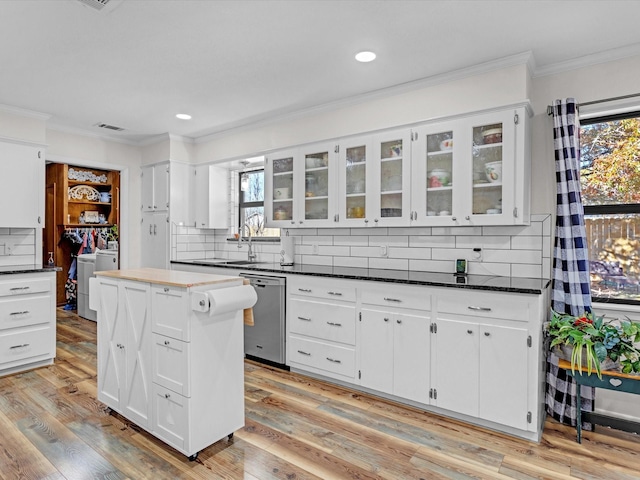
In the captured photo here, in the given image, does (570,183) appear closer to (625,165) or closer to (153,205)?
(625,165)

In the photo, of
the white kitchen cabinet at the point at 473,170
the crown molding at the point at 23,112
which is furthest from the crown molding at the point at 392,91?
the crown molding at the point at 23,112

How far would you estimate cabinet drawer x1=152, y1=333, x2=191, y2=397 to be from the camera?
7.10ft

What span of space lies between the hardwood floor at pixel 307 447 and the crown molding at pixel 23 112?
8.89 ft

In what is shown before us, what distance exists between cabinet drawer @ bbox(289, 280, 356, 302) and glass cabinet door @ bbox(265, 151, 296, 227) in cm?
83

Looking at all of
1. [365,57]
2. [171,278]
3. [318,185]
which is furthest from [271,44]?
[171,278]

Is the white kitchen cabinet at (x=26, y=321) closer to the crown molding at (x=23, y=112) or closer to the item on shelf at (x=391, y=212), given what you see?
the crown molding at (x=23, y=112)

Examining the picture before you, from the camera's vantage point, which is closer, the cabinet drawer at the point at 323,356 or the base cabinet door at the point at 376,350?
the base cabinet door at the point at 376,350

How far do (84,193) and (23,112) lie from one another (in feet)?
9.47

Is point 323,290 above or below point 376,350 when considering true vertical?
above

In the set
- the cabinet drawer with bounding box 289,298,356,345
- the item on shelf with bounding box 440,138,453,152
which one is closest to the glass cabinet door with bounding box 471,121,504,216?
the item on shelf with bounding box 440,138,453,152

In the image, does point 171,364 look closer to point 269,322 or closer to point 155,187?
point 269,322

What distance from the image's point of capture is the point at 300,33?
98.5 inches

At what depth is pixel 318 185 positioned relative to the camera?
155 inches

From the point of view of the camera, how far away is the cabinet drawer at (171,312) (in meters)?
2.16
